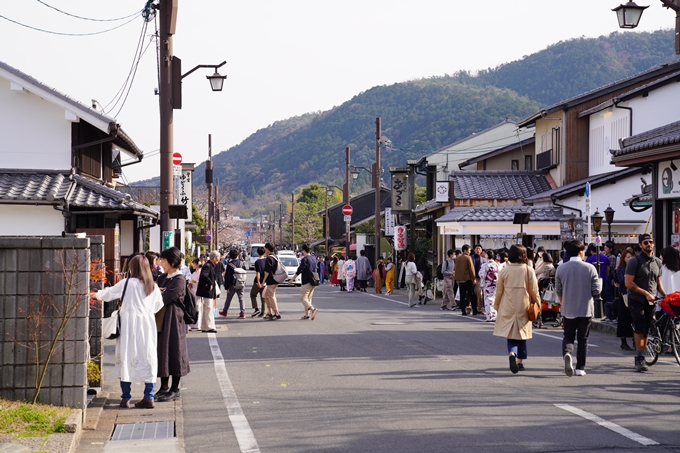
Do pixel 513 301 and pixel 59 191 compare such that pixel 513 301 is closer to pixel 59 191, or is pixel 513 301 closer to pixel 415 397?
pixel 415 397

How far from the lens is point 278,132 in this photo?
178 m

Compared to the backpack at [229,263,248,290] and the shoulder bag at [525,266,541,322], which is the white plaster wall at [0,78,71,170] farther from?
the shoulder bag at [525,266,541,322]


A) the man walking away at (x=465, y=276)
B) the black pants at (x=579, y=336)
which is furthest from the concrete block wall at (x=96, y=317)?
the man walking away at (x=465, y=276)

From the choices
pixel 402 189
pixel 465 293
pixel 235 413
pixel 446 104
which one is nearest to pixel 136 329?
pixel 235 413

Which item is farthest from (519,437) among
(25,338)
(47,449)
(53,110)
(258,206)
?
(258,206)

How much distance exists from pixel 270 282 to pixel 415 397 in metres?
11.3

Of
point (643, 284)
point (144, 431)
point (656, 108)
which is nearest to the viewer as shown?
point (144, 431)

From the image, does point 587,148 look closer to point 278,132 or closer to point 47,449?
point 47,449

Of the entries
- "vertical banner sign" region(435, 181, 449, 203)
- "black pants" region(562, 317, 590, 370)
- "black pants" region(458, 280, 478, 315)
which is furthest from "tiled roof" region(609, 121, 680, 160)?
"vertical banner sign" region(435, 181, 449, 203)

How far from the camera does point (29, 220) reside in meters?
20.1

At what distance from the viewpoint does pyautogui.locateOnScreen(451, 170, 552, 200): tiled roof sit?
3862 centimetres

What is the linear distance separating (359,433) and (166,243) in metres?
10.7

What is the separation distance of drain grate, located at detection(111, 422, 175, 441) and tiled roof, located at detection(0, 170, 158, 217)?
38.2ft

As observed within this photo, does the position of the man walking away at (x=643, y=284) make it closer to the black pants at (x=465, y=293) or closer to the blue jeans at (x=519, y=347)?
the blue jeans at (x=519, y=347)
